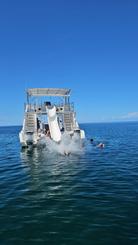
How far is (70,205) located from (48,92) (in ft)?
114

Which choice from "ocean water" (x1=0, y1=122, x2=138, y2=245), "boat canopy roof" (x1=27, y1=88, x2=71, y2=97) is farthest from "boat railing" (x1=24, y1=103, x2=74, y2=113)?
"ocean water" (x1=0, y1=122, x2=138, y2=245)

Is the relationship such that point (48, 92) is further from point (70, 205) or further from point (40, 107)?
point (70, 205)

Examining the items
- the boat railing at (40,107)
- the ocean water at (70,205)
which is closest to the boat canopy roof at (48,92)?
the boat railing at (40,107)

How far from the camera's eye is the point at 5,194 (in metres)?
16.2

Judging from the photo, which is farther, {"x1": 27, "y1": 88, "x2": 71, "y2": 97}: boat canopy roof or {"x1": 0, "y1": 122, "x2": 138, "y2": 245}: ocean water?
{"x1": 27, "y1": 88, "x2": 71, "y2": 97}: boat canopy roof

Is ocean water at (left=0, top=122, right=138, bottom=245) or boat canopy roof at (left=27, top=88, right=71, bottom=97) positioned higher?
boat canopy roof at (left=27, top=88, right=71, bottom=97)

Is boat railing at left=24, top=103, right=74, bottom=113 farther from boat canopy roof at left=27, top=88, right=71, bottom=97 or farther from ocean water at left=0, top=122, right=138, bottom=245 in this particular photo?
ocean water at left=0, top=122, right=138, bottom=245

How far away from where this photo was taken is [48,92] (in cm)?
4684

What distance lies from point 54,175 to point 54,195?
5.38m

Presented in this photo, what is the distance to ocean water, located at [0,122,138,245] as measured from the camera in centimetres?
1023

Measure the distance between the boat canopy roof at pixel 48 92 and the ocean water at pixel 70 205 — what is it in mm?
23062

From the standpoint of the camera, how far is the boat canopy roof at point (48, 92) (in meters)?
45.2

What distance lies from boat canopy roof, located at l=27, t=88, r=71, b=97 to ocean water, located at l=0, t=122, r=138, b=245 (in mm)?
23062

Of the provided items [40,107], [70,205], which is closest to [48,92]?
[40,107]
